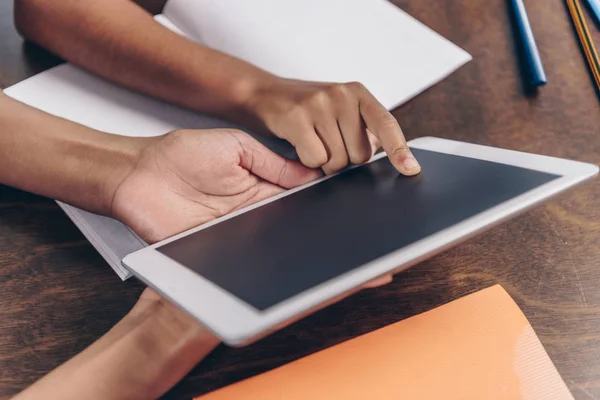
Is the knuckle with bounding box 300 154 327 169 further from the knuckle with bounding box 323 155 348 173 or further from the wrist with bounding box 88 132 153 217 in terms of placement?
the wrist with bounding box 88 132 153 217

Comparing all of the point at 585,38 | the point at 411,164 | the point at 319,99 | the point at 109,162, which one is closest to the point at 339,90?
the point at 319,99

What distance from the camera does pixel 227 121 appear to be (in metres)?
0.60

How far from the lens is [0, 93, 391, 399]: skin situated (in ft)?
1.33

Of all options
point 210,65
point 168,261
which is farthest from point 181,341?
point 210,65

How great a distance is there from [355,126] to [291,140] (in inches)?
2.6

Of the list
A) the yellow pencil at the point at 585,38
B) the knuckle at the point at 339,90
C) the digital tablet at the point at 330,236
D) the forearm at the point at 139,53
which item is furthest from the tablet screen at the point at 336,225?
the yellow pencil at the point at 585,38

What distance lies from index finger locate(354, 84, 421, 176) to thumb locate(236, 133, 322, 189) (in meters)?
0.07

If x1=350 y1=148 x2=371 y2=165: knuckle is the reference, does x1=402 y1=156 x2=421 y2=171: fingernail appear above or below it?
above

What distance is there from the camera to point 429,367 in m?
0.39

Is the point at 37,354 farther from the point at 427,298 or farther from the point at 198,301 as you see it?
the point at 427,298

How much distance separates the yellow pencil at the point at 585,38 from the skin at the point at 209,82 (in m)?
0.32

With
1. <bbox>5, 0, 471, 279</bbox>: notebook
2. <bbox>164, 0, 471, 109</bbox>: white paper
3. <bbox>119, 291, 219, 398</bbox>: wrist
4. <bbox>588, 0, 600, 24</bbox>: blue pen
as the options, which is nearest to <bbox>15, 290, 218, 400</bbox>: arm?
<bbox>119, 291, 219, 398</bbox>: wrist

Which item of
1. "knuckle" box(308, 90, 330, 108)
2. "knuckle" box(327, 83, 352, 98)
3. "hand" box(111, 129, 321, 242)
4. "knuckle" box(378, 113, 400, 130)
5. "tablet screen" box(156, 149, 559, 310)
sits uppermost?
"knuckle" box(327, 83, 352, 98)

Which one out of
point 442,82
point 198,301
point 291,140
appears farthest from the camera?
point 442,82
